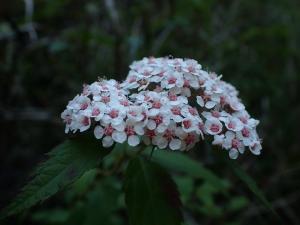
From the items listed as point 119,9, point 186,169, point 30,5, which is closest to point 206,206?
point 186,169

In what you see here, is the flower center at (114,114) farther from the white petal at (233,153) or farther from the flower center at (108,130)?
the white petal at (233,153)

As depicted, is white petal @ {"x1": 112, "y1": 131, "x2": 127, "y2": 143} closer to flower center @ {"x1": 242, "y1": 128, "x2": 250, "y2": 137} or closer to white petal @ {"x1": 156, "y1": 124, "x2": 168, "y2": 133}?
white petal @ {"x1": 156, "y1": 124, "x2": 168, "y2": 133}

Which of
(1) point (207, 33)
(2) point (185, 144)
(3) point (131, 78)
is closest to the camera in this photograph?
(2) point (185, 144)

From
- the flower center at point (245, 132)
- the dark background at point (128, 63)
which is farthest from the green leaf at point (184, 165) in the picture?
the dark background at point (128, 63)

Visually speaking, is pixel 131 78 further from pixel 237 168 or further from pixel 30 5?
pixel 30 5

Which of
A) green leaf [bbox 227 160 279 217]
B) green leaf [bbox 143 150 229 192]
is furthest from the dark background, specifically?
green leaf [bbox 227 160 279 217]

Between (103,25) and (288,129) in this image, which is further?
(103,25)

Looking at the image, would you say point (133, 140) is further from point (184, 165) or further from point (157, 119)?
point (184, 165)
